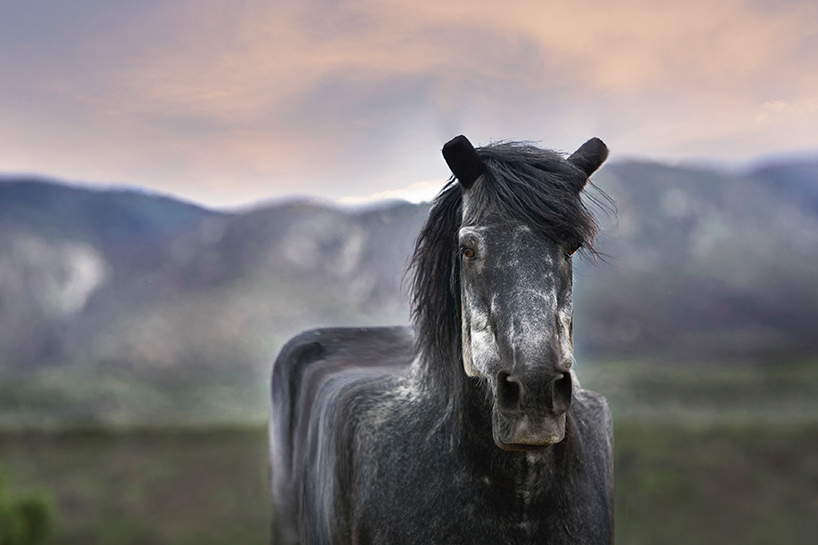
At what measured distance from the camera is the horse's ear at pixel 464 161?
115 inches

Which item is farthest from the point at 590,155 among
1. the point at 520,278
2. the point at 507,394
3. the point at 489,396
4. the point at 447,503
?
the point at 447,503

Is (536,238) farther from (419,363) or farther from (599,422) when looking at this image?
(599,422)

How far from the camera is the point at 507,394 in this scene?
2.37 metres

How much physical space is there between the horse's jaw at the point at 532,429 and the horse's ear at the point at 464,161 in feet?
4.06

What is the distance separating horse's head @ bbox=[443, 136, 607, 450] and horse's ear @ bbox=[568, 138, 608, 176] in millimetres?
247

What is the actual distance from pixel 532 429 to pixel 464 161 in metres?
1.37

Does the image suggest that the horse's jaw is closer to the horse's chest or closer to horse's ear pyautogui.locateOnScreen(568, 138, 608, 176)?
the horse's chest

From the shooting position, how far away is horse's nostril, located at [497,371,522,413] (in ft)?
7.66

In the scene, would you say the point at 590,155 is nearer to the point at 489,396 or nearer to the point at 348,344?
the point at 489,396

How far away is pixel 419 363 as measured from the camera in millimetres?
3398

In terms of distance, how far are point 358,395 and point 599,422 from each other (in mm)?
1471

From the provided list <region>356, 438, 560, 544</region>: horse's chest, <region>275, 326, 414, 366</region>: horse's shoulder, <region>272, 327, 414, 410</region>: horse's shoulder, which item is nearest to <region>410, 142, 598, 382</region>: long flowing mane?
<region>356, 438, 560, 544</region>: horse's chest

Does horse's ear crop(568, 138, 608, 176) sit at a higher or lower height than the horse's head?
higher

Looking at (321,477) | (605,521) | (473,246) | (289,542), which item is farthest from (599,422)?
(289,542)
